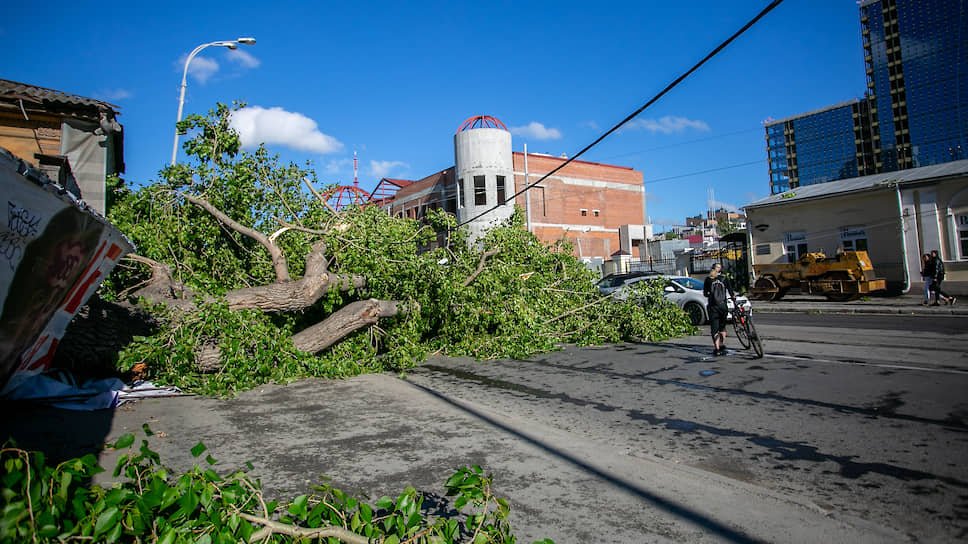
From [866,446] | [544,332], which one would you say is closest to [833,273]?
[544,332]

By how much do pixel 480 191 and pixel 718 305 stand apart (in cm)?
2972

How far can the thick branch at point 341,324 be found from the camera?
899cm

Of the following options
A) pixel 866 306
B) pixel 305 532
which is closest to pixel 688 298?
pixel 866 306

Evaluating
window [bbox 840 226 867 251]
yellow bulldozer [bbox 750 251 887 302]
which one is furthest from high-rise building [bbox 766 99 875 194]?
yellow bulldozer [bbox 750 251 887 302]

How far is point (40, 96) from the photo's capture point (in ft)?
37.5

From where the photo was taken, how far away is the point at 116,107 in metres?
12.2

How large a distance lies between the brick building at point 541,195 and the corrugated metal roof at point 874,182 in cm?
1537

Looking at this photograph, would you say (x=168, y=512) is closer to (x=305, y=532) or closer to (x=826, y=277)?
(x=305, y=532)

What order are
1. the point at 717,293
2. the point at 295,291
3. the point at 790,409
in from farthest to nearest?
1. the point at 717,293
2. the point at 295,291
3. the point at 790,409

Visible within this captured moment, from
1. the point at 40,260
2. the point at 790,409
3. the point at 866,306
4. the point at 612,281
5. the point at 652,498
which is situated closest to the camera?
the point at 40,260

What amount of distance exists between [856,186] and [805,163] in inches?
4041

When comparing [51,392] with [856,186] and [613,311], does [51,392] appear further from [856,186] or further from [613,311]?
[856,186]

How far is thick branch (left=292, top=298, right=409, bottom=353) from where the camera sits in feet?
29.5

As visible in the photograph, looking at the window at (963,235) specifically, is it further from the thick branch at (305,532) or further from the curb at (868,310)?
the thick branch at (305,532)
